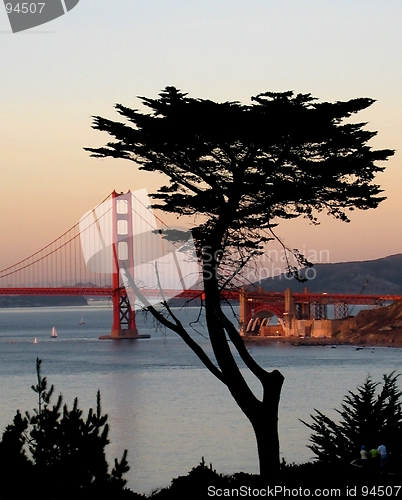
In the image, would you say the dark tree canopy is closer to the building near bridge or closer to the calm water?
the calm water

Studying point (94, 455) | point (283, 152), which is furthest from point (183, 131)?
point (94, 455)

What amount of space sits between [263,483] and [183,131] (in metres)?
3.38

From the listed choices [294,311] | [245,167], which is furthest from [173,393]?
[294,311]

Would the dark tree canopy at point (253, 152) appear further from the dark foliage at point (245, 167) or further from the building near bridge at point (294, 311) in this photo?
the building near bridge at point (294, 311)

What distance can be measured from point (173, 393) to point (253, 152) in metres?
33.9

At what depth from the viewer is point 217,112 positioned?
9.79 m

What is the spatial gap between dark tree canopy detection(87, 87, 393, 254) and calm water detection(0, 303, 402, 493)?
177cm

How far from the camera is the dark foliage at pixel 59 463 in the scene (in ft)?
26.1

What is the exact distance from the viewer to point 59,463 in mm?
8289

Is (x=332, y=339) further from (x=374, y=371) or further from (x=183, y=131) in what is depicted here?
(x=183, y=131)

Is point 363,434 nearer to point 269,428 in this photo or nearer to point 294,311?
point 269,428

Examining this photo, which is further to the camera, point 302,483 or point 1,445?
point 302,483

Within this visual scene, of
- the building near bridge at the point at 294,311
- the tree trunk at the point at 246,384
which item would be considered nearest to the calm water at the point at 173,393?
the tree trunk at the point at 246,384

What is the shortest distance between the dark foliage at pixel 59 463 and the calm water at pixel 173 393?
9.08ft
